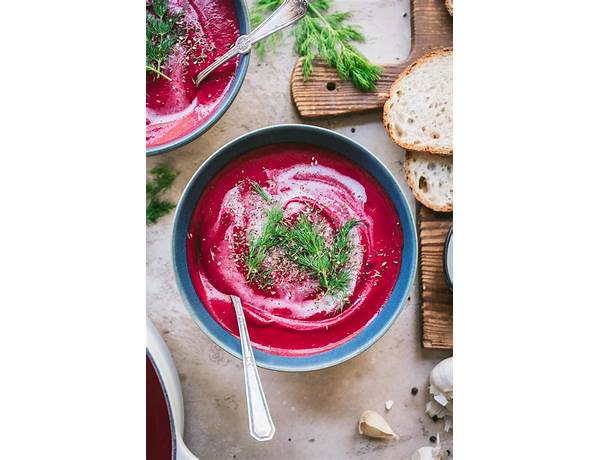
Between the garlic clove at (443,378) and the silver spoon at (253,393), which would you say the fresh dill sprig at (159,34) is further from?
the garlic clove at (443,378)

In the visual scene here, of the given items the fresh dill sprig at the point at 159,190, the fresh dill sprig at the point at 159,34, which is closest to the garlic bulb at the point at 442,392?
the fresh dill sprig at the point at 159,190

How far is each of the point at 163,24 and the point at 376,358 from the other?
664 mm

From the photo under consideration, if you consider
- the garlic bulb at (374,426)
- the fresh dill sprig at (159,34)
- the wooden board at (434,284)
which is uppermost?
the fresh dill sprig at (159,34)

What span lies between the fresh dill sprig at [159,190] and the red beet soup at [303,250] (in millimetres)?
81

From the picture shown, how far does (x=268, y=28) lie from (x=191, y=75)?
15 centimetres

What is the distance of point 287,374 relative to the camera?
1.04 meters

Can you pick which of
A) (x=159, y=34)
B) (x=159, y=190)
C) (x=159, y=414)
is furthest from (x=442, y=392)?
(x=159, y=34)

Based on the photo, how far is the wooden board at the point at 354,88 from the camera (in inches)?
39.2

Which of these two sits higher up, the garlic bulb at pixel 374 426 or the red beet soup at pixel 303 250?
the red beet soup at pixel 303 250

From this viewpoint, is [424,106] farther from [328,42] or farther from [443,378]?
[443,378]
